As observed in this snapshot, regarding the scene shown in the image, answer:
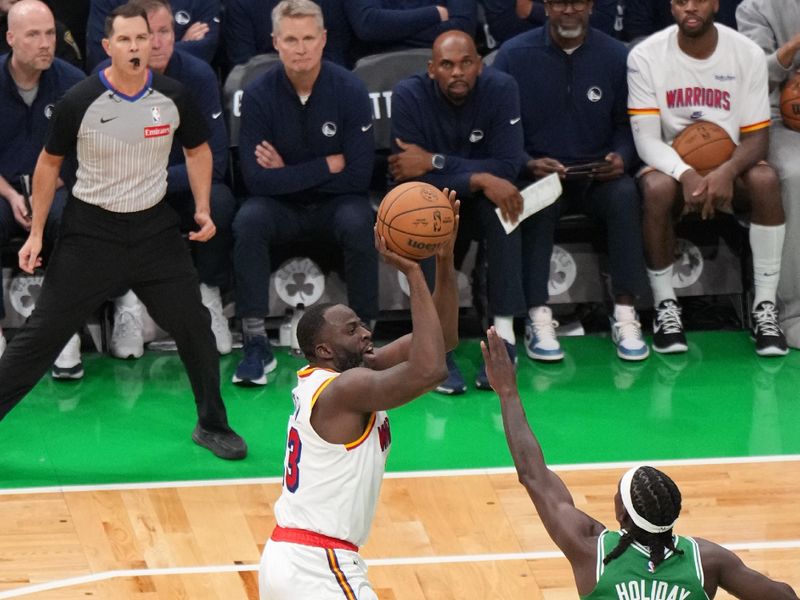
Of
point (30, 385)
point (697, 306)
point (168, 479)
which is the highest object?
point (30, 385)

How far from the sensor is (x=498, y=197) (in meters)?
8.45

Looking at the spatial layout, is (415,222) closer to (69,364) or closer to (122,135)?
(122,135)

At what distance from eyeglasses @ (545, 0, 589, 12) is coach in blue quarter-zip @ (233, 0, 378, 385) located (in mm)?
1234

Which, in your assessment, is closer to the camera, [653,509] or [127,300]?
[653,509]

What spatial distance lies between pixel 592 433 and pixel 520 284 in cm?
115

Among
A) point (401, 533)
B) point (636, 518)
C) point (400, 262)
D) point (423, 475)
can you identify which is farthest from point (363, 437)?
point (423, 475)

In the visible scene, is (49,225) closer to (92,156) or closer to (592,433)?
(92,156)

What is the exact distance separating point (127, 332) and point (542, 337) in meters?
2.38

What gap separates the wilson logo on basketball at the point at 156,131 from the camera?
278 inches

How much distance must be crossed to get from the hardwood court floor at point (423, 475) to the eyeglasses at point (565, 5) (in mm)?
1962

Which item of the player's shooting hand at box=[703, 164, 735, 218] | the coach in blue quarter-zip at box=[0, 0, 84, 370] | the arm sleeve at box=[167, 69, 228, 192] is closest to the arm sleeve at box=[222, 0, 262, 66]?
the arm sleeve at box=[167, 69, 228, 192]

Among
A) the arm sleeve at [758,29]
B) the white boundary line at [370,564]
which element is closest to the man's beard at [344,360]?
the white boundary line at [370,564]

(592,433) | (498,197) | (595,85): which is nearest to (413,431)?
(592,433)

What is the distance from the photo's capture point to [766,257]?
8.88 m
